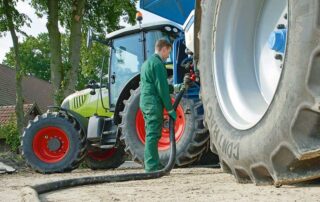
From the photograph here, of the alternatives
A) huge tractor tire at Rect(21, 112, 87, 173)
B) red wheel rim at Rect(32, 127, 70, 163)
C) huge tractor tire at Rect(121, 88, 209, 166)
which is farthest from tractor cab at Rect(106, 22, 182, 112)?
huge tractor tire at Rect(121, 88, 209, 166)

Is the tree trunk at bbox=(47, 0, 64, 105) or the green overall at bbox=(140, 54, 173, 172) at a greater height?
the tree trunk at bbox=(47, 0, 64, 105)

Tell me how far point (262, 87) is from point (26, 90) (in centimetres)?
4314

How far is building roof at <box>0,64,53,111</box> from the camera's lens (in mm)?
39412

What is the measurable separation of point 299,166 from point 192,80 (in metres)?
2.94

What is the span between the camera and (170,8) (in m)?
5.59

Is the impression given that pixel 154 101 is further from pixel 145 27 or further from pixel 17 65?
pixel 17 65

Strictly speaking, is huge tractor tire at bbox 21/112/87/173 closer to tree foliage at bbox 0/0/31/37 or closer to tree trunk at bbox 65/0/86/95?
tree trunk at bbox 65/0/86/95

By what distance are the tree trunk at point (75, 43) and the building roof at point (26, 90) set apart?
728 inches

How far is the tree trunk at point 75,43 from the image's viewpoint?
17.6m

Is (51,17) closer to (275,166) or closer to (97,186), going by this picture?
(97,186)

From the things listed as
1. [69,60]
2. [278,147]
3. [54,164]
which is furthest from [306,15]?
[69,60]

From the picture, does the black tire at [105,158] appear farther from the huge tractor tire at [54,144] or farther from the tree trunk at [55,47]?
the tree trunk at [55,47]

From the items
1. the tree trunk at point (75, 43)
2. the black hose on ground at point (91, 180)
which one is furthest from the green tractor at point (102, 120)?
the tree trunk at point (75, 43)

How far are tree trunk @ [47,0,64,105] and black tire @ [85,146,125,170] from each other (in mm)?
7352
